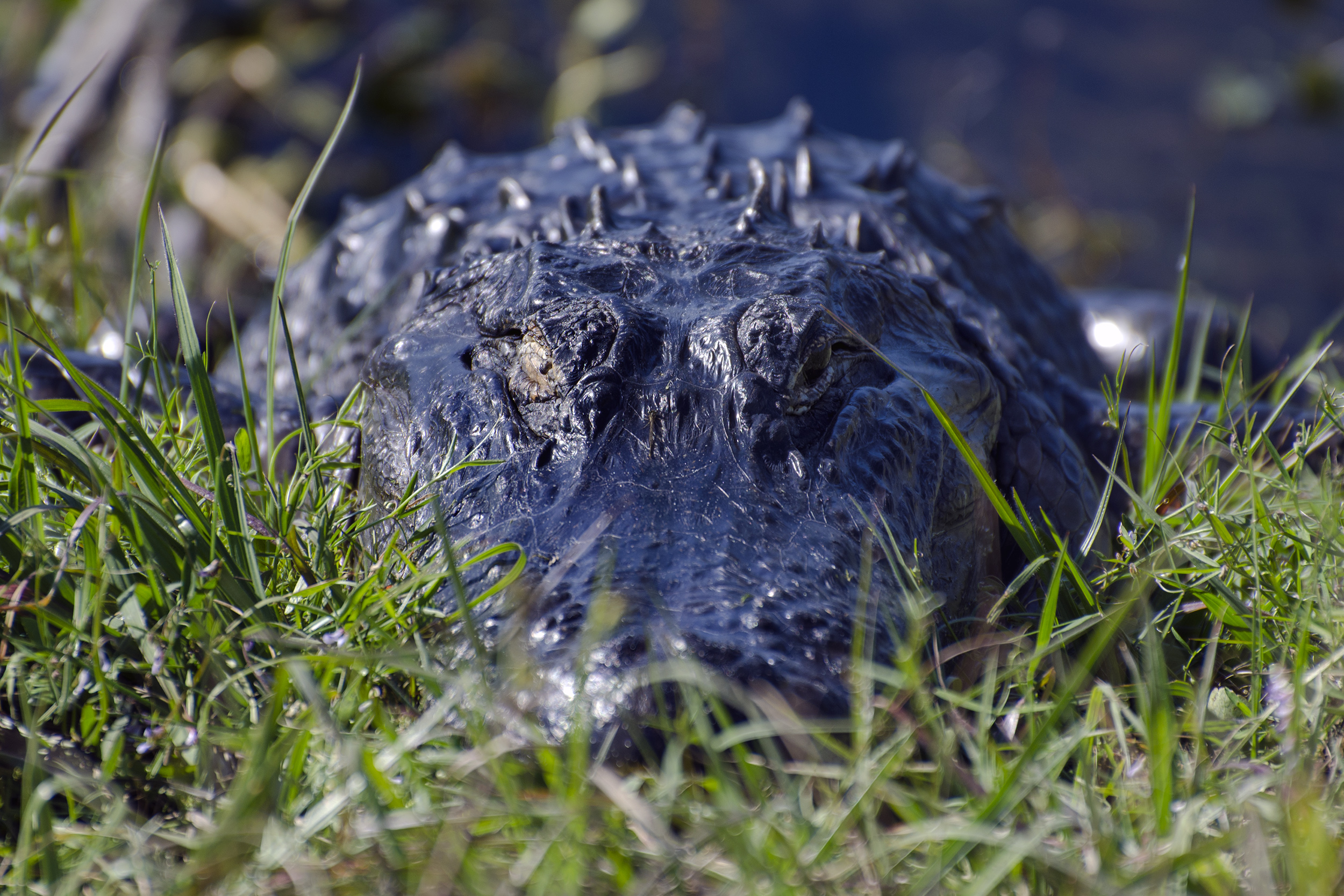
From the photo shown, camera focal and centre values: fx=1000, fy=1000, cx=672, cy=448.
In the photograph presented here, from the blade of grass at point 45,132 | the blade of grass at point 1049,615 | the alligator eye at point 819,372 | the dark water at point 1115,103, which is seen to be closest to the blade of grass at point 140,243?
the blade of grass at point 45,132

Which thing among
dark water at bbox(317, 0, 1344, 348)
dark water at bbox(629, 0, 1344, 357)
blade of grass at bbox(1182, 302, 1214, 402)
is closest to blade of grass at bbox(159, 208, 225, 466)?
blade of grass at bbox(1182, 302, 1214, 402)

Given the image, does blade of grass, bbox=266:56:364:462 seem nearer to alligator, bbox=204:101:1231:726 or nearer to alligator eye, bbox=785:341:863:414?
alligator, bbox=204:101:1231:726

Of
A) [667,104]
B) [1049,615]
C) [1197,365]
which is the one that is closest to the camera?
[1049,615]

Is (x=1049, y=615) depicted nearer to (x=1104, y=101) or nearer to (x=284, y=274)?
(x=284, y=274)

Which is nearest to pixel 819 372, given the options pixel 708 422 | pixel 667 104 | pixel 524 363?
pixel 708 422

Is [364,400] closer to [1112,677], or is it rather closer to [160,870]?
[160,870]

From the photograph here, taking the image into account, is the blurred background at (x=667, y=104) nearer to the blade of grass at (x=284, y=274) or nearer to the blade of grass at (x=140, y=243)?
the blade of grass at (x=140, y=243)

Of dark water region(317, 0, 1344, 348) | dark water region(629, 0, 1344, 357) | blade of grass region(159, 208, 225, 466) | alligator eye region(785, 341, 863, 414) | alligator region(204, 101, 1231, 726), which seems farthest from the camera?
dark water region(629, 0, 1344, 357)
